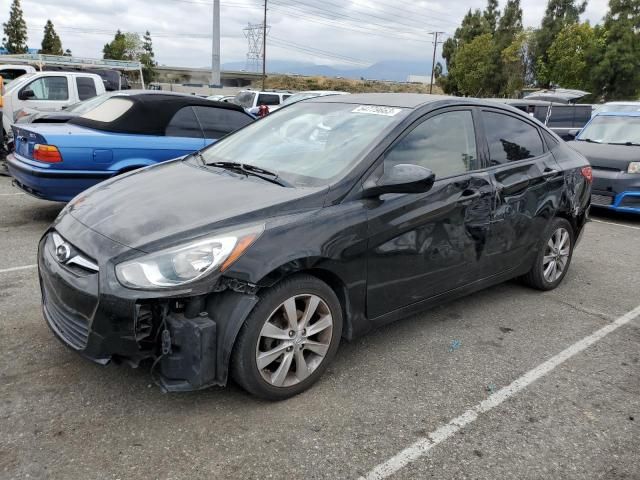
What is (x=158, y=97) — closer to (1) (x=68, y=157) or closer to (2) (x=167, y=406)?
(1) (x=68, y=157)

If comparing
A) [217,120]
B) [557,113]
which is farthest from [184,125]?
[557,113]

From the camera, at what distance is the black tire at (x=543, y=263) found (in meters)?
4.54

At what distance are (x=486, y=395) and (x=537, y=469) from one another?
63cm

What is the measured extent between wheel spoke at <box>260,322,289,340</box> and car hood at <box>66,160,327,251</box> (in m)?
0.54

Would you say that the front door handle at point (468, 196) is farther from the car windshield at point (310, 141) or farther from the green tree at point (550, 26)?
the green tree at point (550, 26)

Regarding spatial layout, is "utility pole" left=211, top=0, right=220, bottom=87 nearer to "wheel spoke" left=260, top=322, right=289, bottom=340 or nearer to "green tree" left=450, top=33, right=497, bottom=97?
"green tree" left=450, top=33, right=497, bottom=97

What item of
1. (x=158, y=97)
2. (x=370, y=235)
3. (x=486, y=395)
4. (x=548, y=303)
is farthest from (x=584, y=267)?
(x=158, y=97)

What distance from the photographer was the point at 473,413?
2898 millimetres

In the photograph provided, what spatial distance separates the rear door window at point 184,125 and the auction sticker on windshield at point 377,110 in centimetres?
342

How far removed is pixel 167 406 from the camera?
9.15ft

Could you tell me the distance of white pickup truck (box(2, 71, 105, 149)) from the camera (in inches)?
457

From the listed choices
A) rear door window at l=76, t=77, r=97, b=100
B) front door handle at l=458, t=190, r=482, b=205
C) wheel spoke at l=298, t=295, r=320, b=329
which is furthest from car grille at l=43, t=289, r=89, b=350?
rear door window at l=76, t=77, r=97, b=100

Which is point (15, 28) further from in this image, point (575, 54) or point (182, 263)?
point (182, 263)

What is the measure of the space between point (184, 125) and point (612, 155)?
6.43m
